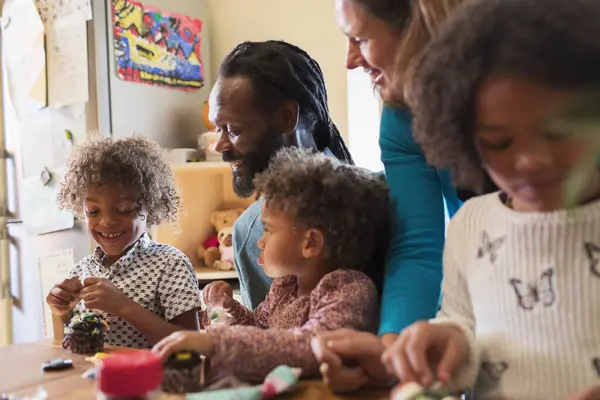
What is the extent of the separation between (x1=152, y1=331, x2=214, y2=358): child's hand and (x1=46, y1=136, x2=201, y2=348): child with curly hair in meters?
0.51

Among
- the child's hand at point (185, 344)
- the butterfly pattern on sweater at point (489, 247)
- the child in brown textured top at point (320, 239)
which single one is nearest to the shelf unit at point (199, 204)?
the child in brown textured top at point (320, 239)

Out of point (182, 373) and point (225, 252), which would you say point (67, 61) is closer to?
point (225, 252)

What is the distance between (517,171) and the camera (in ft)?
1.95

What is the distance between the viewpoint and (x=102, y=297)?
3.79 feet

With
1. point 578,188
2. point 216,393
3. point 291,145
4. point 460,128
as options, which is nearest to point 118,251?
point 291,145

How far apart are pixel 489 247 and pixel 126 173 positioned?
92 centimetres

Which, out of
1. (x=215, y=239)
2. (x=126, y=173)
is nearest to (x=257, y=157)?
(x=126, y=173)

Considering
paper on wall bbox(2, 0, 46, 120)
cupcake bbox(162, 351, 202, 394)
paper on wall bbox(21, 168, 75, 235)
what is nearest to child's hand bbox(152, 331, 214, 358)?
cupcake bbox(162, 351, 202, 394)

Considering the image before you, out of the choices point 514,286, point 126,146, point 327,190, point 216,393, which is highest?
point 126,146

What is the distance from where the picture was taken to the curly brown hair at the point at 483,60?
583 millimetres

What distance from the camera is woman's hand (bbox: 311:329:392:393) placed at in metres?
0.70

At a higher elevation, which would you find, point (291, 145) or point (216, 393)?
point (291, 145)

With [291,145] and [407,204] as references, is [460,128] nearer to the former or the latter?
[407,204]

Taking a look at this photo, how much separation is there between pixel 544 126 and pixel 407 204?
37 cm
